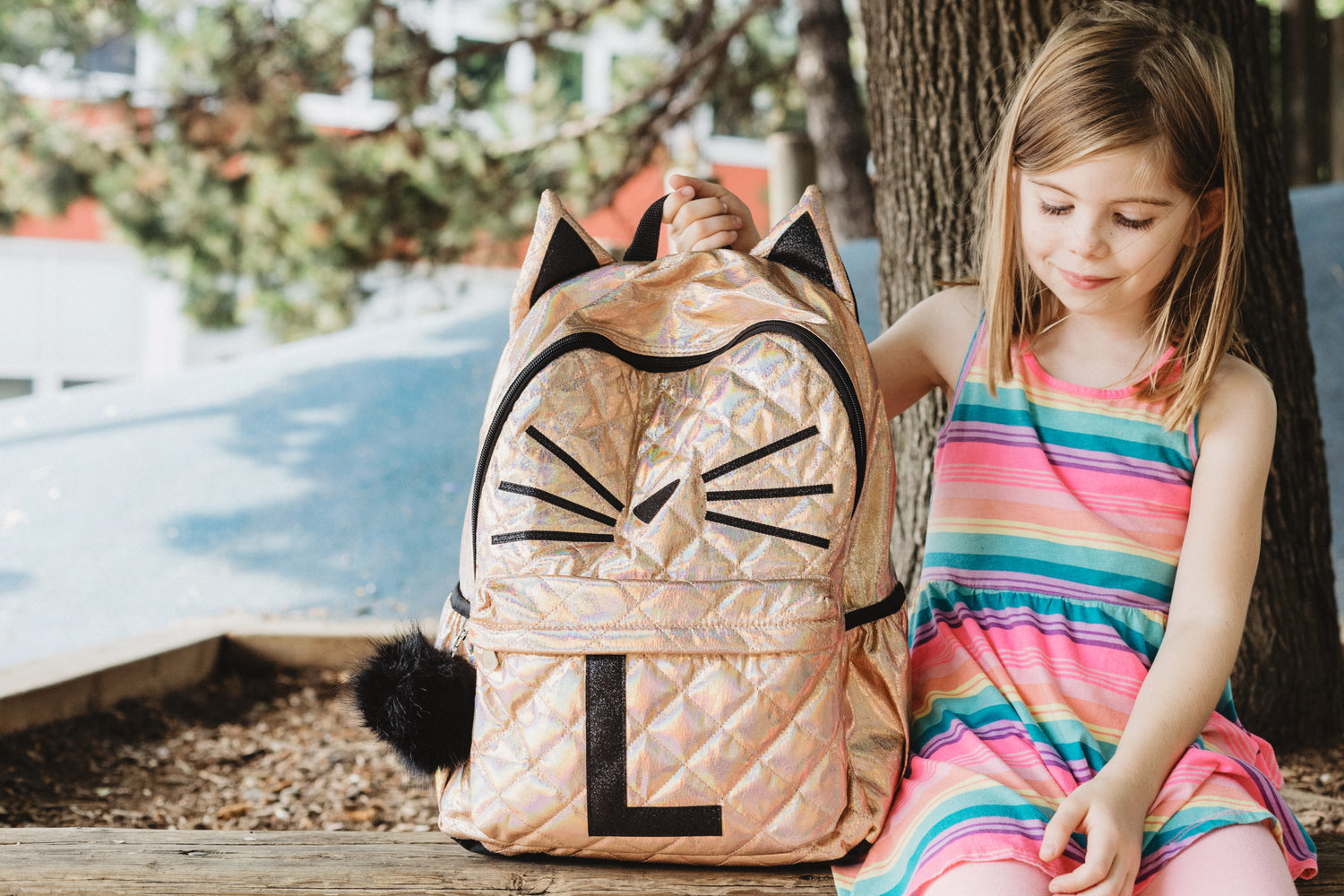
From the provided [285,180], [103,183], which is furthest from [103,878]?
[103,183]

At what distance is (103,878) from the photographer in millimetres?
1238

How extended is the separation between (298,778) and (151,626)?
1.38 metres

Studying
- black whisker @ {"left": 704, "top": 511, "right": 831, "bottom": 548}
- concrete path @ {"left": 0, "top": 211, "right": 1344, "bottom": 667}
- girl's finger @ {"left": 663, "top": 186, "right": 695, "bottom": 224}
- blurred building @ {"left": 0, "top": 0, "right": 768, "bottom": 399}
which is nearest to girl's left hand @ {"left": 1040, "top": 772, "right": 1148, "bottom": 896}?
black whisker @ {"left": 704, "top": 511, "right": 831, "bottom": 548}

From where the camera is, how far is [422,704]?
1168 mm

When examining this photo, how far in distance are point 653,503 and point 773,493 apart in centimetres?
13

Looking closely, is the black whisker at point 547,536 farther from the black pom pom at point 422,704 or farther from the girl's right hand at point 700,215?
the girl's right hand at point 700,215

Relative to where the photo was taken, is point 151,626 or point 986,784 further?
point 151,626

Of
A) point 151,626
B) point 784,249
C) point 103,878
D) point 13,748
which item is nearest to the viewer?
point 103,878

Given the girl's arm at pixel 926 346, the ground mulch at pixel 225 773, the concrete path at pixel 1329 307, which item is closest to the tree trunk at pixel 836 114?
the concrete path at pixel 1329 307

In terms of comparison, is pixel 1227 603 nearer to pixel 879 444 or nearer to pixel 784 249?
pixel 879 444

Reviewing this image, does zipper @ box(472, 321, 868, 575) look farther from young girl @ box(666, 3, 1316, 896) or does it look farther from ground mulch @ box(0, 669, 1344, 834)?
ground mulch @ box(0, 669, 1344, 834)

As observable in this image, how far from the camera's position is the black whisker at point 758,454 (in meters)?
1.20

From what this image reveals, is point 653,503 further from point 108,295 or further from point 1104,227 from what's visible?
point 108,295

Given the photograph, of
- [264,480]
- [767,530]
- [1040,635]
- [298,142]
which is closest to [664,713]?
[767,530]
